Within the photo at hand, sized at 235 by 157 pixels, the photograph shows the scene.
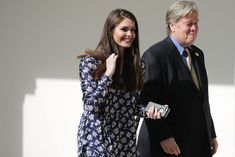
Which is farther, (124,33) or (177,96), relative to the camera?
(177,96)

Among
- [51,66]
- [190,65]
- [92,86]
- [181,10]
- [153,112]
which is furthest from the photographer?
[51,66]

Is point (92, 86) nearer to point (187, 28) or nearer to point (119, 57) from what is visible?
point (119, 57)

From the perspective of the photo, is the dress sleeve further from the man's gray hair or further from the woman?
the man's gray hair

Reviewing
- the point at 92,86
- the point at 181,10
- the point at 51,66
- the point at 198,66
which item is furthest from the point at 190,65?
the point at 51,66

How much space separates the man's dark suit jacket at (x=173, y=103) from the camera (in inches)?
88.4

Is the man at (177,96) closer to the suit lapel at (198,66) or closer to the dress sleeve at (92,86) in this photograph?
the suit lapel at (198,66)

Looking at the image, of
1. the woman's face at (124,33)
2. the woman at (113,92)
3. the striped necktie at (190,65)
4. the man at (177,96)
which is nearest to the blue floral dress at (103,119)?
the woman at (113,92)

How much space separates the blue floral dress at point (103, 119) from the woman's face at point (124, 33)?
0.16 m

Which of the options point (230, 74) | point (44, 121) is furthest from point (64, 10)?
point (230, 74)

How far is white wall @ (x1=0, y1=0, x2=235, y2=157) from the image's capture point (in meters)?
3.73

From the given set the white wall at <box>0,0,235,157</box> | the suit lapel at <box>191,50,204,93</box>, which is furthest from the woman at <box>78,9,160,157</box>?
the white wall at <box>0,0,235,157</box>

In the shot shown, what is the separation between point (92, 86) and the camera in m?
1.90

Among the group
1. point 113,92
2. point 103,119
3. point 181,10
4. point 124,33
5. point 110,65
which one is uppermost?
point 181,10

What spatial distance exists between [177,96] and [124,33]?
0.51 metres
